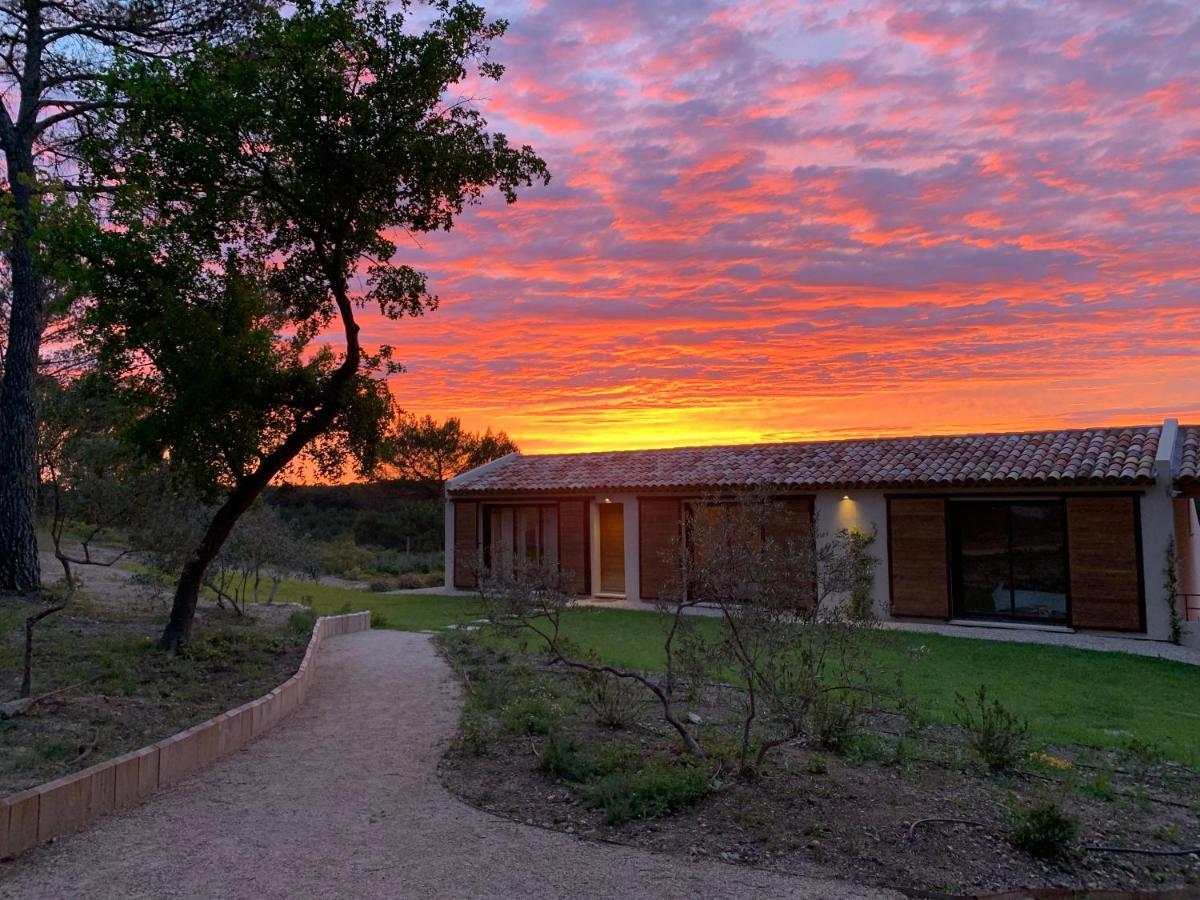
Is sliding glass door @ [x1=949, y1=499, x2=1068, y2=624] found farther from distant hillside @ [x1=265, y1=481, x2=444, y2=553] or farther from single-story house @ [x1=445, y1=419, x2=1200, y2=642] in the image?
distant hillside @ [x1=265, y1=481, x2=444, y2=553]

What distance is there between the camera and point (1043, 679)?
35.6 feet

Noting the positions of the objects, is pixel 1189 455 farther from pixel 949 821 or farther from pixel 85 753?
pixel 85 753

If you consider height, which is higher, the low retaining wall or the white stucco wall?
the white stucco wall

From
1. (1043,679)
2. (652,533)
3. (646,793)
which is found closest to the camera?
(646,793)

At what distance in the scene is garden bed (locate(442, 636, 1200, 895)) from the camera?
4.47 m

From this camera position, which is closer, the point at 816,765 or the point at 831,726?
the point at 816,765

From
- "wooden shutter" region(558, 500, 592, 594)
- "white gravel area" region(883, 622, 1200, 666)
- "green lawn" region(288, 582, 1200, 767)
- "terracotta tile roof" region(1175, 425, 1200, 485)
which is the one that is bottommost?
"white gravel area" region(883, 622, 1200, 666)

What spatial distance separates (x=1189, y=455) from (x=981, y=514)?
3565 millimetres

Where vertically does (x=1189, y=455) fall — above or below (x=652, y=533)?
above

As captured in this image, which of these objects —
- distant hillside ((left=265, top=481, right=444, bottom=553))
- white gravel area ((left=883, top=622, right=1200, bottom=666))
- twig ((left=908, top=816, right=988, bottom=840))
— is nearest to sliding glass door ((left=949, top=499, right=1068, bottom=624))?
white gravel area ((left=883, top=622, right=1200, bottom=666))

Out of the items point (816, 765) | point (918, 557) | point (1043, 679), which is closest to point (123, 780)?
point (816, 765)

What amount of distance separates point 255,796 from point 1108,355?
53.7 feet

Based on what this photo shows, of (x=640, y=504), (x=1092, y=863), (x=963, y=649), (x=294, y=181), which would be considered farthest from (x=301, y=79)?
(x=640, y=504)

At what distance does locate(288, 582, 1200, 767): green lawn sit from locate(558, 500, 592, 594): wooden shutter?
4413 mm
